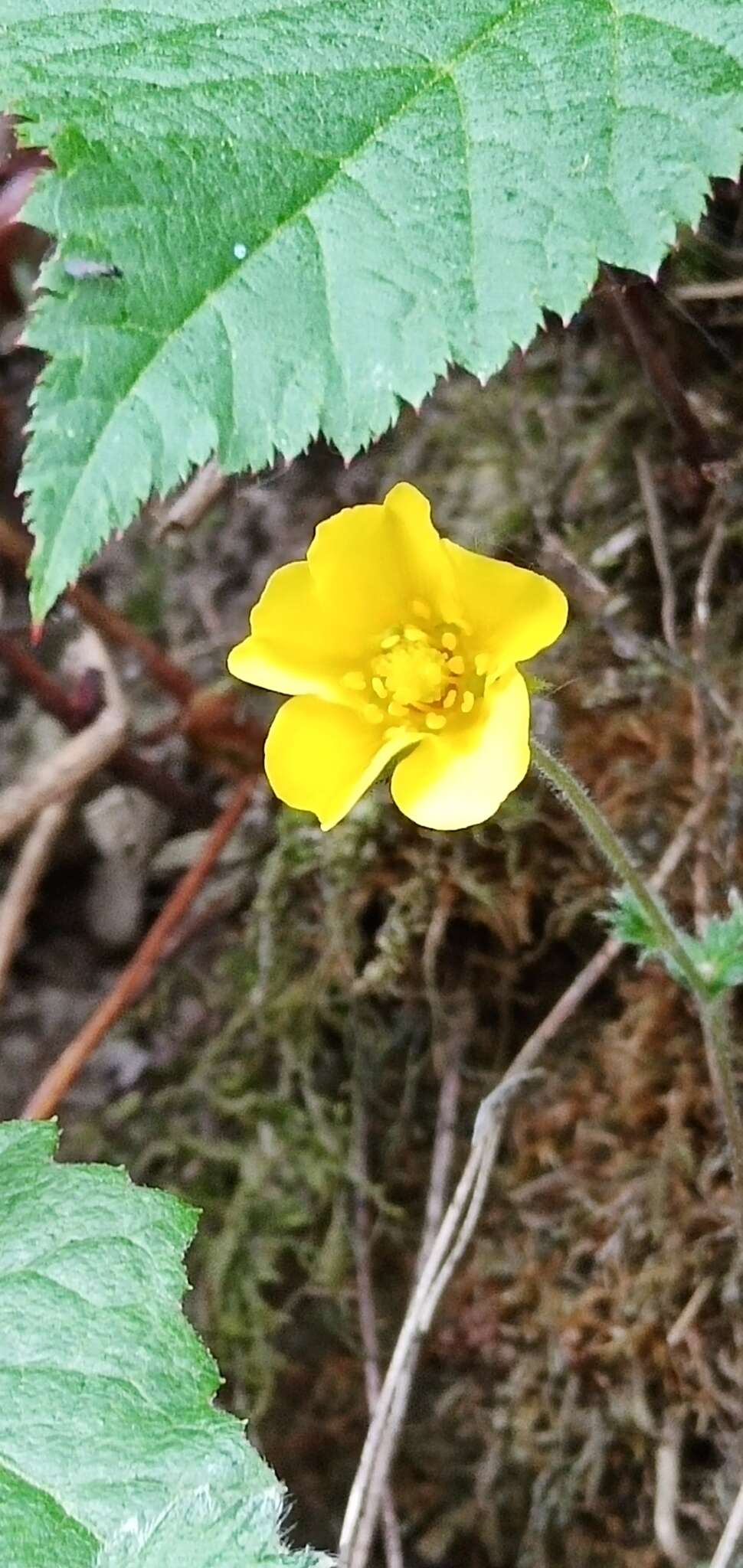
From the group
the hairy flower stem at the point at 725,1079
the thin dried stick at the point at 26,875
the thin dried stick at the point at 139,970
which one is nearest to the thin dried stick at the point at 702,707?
the hairy flower stem at the point at 725,1079

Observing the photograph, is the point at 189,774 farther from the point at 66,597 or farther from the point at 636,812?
the point at 636,812

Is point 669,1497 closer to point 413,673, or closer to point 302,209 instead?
point 413,673

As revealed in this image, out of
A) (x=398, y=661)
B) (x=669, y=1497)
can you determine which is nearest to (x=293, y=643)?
(x=398, y=661)

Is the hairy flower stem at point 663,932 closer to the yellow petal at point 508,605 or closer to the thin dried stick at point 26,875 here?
the yellow petal at point 508,605

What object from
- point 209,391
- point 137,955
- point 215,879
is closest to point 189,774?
point 215,879

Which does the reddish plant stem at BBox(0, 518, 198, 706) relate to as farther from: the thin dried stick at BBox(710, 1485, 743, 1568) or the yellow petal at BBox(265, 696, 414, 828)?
the thin dried stick at BBox(710, 1485, 743, 1568)

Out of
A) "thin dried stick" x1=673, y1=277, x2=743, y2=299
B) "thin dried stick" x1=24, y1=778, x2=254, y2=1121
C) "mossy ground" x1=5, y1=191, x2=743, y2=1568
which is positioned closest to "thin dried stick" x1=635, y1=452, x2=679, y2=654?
"mossy ground" x1=5, y1=191, x2=743, y2=1568
